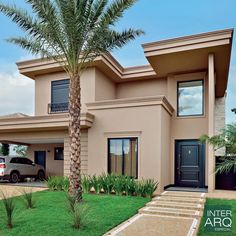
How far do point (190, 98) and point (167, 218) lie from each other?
8092 mm

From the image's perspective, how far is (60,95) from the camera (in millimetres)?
16828

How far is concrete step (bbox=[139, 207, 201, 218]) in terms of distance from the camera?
825cm

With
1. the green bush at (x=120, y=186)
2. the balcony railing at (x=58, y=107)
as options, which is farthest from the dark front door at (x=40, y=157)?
the green bush at (x=120, y=186)

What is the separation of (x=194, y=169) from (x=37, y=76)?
1137cm

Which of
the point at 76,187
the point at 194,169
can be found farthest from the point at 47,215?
the point at 194,169

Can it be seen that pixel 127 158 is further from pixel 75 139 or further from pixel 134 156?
pixel 75 139

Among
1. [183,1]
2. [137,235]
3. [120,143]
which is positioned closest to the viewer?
[137,235]

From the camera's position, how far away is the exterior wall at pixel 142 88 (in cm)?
1630

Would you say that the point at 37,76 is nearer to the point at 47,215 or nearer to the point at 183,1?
the point at 183,1

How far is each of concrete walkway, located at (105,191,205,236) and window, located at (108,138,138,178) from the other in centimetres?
246

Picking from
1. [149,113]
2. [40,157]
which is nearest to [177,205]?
[149,113]

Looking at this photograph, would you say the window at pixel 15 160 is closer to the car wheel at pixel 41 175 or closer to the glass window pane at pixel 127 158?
the car wheel at pixel 41 175

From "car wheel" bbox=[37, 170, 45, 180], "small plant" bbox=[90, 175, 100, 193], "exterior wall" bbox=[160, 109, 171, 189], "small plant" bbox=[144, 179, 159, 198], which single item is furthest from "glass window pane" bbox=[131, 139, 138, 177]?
"car wheel" bbox=[37, 170, 45, 180]

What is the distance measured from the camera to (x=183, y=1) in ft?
40.7
